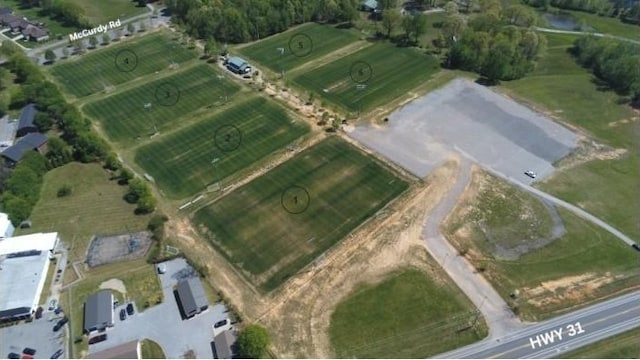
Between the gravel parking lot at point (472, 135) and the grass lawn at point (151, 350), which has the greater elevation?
the gravel parking lot at point (472, 135)

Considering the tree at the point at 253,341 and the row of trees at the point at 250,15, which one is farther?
the row of trees at the point at 250,15

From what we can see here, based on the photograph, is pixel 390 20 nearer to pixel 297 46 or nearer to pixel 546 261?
pixel 297 46

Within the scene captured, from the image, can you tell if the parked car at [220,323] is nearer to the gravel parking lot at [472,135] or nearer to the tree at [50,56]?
the gravel parking lot at [472,135]

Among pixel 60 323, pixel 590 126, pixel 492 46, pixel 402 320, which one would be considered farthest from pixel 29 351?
pixel 492 46

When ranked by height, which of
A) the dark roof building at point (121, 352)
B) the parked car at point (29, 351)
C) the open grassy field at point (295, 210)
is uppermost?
the open grassy field at point (295, 210)

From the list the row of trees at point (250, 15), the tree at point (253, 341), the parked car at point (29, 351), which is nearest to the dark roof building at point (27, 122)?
the row of trees at point (250, 15)

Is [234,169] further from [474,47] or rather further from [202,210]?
[474,47]

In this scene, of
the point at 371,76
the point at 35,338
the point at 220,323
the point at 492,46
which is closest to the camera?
the point at 35,338
